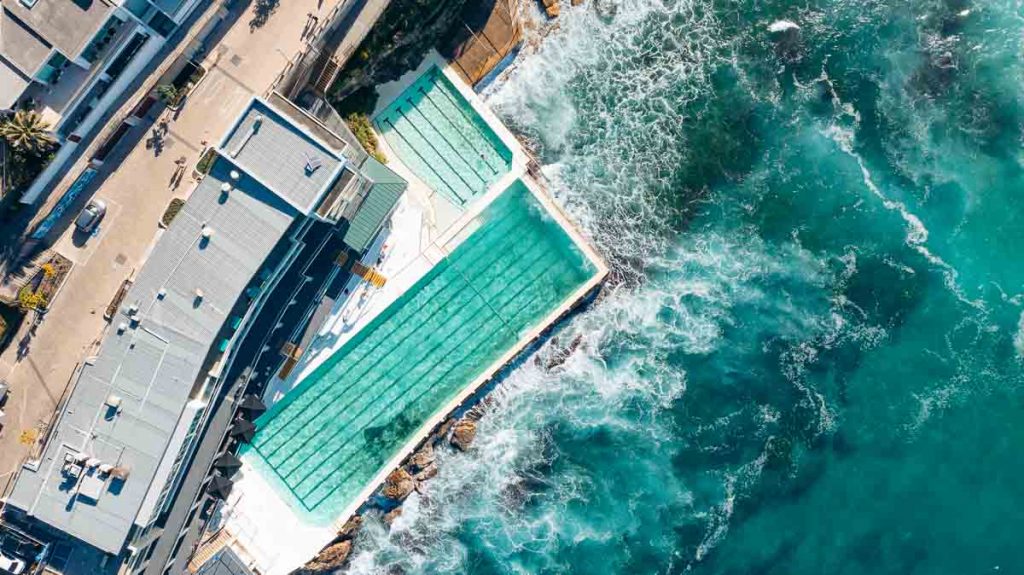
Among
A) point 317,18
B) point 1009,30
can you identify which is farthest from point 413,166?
point 1009,30

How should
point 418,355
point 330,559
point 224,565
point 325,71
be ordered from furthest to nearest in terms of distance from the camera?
point 418,355, point 330,559, point 224,565, point 325,71

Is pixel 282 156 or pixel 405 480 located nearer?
pixel 282 156

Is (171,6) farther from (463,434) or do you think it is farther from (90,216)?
(463,434)

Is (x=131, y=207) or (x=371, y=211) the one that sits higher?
(x=131, y=207)

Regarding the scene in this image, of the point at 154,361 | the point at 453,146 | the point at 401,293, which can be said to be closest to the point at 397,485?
the point at 401,293

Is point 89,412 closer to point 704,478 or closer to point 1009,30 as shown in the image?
point 704,478

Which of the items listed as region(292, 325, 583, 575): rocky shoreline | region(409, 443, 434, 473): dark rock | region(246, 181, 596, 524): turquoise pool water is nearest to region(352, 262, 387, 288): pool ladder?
region(246, 181, 596, 524): turquoise pool water
